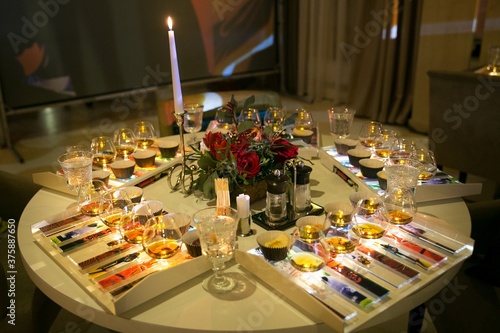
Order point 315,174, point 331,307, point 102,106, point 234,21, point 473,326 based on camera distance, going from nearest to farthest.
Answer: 1. point 331,307
2. point 473,326
3. point 315,174
4. point 234,21
5. point 102,106

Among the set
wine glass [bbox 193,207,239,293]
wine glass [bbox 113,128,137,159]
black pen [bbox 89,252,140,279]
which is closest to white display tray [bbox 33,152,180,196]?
wine glass [bbox 113,128,137,159]

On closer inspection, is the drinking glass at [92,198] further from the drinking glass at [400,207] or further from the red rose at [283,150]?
the drinking glass at [400,207]

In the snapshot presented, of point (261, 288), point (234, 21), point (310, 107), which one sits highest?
point (234, 21)

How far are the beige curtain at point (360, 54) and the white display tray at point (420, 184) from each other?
2985 millimetres

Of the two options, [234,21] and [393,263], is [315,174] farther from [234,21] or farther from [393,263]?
[234,21]

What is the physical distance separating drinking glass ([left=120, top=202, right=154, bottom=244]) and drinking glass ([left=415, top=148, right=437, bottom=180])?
3.02 feet

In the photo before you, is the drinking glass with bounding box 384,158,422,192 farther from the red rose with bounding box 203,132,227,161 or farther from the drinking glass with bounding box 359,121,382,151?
the red rose with bounding box 203,132,227,161

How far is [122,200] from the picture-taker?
1.46 metres

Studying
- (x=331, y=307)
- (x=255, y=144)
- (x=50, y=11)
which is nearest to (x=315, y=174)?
(x=255, y=144)

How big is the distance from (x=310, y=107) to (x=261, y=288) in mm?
4498

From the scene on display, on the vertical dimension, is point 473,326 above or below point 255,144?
below

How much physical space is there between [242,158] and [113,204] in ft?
1.38

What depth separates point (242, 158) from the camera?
4.77ft

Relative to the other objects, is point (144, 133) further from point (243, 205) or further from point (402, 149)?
point (402, 149)
